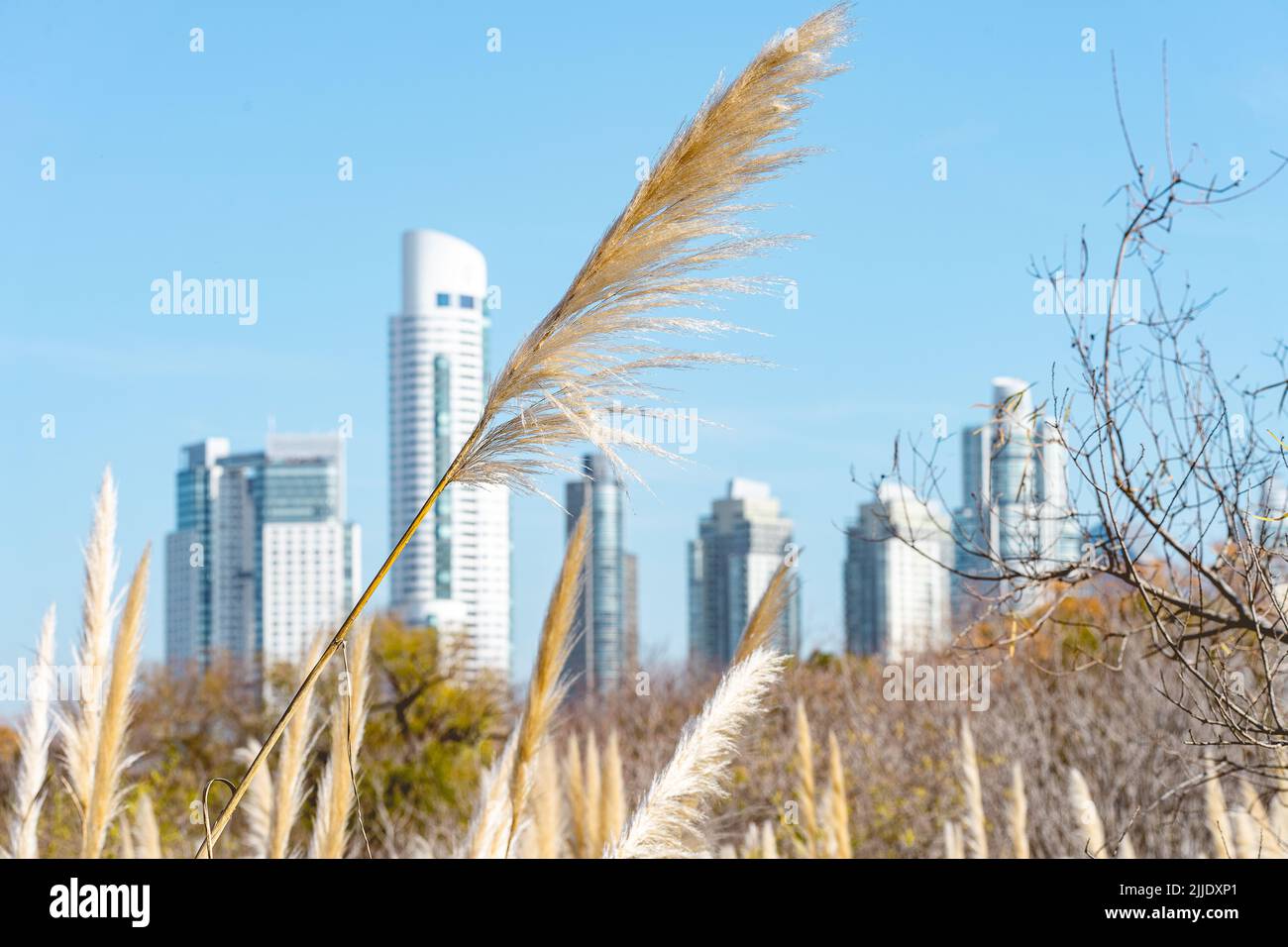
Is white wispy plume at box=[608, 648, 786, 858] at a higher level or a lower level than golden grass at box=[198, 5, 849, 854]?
lower

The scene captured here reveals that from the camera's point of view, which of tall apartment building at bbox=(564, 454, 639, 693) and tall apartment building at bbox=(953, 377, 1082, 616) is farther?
tall apartment building at bbox=(564, 454, 639, 693)

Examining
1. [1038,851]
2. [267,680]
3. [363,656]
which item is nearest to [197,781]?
[267,680]

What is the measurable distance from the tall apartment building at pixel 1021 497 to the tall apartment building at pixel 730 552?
33126mm

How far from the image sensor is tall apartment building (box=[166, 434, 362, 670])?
2121 inches

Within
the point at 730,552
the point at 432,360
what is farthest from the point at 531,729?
the point at 432,360

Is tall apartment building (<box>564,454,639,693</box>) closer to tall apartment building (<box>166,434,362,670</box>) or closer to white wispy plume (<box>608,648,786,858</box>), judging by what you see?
tall apartment building (<box>166,434,362,670</box>)

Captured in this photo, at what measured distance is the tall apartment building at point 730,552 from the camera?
39094 mm

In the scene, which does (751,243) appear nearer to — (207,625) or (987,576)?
(987,576)

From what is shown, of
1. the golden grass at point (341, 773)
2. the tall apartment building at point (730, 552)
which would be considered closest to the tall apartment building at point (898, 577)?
the golden grass at point (341, 773)

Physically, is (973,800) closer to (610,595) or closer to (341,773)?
(341,773)

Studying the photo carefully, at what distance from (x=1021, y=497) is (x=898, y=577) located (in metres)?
29.1

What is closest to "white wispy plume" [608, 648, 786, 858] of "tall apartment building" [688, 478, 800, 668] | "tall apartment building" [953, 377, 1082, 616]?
"tall apartment building" [953, 377, 1082, 616]

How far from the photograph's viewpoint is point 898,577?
31.7 meters

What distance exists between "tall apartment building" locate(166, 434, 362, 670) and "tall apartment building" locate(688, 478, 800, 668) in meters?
16.1
